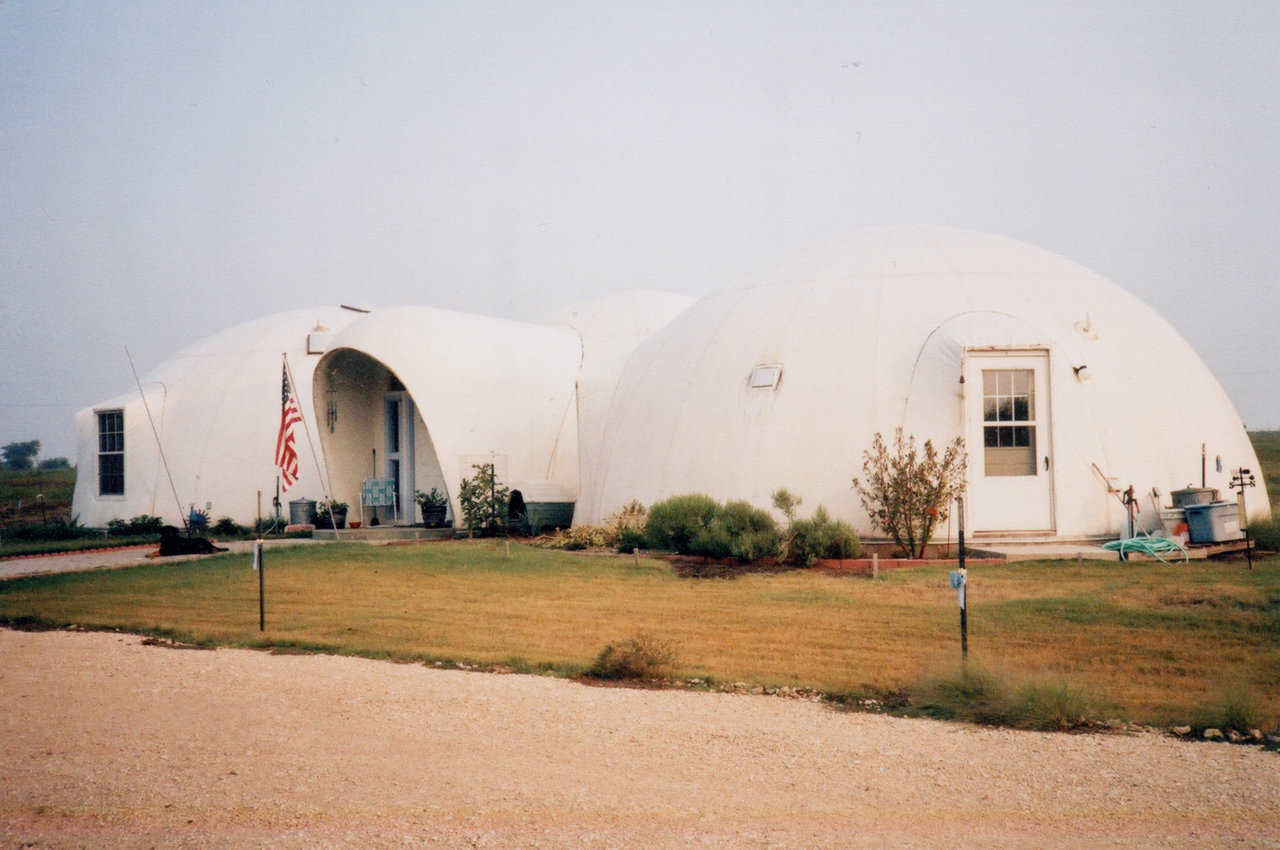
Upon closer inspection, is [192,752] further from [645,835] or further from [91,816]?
[645,835]

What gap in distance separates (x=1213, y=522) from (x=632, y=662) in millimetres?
10547

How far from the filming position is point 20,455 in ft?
352

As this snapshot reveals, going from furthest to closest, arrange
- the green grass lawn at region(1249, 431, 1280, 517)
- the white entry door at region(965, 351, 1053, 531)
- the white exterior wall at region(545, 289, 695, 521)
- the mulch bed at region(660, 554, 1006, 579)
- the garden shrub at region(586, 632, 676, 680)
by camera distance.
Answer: the green grass lawn at region(1249, 431, 1280, 517)
the white exterior wall at region(545, 289, 695, 521)
the white entry door at region(965, 351, 1053, 531)
the mulch bed at region(660, 554, 1006, 579)
the garden shrub at region(586, 632, 676, 680)

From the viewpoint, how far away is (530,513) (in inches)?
928

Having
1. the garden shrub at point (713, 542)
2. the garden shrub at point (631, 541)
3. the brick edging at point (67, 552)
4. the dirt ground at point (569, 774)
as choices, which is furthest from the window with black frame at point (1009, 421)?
the brick edging at point (67, 552)

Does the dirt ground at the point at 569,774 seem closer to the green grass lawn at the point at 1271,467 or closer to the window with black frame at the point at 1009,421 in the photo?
the window with black frame at the point at 1009,421

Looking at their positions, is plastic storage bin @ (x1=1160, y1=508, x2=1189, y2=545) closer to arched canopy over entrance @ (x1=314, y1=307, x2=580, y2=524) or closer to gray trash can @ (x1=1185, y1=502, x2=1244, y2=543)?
gray trash can @ (x1=1185, y1=502, x2=1244, y2=543)

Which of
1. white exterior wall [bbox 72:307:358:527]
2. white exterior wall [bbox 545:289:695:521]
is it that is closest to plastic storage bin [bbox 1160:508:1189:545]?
white exterior wall [bbox 545:289:695:521]

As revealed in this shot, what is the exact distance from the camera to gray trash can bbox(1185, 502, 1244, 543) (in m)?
14.6

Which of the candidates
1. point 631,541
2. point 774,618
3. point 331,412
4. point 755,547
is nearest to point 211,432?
point 331,412

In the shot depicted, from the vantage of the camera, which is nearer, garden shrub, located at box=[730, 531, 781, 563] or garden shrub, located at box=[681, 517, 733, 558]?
garden shrub, located at box=[730, 531, 781, 563]

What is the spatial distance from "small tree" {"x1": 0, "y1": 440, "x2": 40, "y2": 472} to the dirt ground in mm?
111733

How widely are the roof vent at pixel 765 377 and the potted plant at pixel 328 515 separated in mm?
11994

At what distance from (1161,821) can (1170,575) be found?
28.5ft
